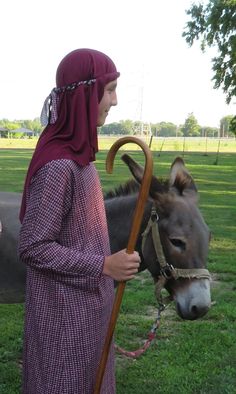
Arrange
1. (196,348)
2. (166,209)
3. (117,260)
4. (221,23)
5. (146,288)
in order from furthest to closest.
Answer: (221,23) → (146,288) → (196,348) → (166,209) → (117,260)

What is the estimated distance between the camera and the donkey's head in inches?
110

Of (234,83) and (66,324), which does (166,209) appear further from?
(234,83)

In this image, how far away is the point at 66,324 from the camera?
82.7 inches

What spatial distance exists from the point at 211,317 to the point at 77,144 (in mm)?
4688

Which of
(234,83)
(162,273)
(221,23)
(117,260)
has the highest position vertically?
(221,23)

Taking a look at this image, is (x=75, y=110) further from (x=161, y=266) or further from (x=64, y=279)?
(x=161, y=266)

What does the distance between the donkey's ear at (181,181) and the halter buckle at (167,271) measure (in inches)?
18.6

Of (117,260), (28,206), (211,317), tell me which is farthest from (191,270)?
(211,317)

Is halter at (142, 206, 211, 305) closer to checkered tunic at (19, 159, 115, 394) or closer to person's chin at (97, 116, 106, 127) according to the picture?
checkered tunic at (19, 159, 115, 394)

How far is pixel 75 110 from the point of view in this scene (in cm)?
205

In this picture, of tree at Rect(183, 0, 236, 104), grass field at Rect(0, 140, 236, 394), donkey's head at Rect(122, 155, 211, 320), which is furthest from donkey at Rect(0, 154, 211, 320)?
tree at Rect(183, 0, 236, 104)

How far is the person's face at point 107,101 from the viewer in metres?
2.16

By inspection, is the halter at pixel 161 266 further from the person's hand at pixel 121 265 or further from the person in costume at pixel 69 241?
the person's hand at pixel 121 265

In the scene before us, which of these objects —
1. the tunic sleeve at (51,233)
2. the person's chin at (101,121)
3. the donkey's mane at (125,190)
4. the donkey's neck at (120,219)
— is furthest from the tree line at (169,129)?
the tunic sleeve at (51,233)
